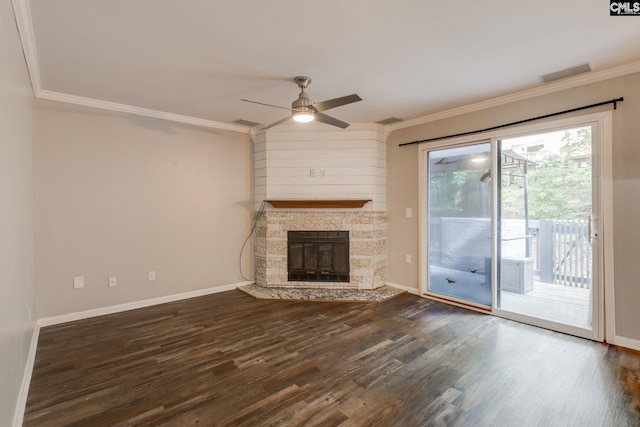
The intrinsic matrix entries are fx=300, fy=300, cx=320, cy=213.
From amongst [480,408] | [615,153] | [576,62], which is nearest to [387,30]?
[576,62]

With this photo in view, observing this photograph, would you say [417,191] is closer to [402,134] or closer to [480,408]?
[402,134]

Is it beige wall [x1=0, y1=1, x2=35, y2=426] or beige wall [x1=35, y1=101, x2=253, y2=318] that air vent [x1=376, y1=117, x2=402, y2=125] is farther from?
beige wall [x1=0, y1=1, x2=35, y2=426]

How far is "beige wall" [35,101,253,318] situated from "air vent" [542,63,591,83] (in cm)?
390

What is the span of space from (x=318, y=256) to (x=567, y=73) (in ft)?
11.6

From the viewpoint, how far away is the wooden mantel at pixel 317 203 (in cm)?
434

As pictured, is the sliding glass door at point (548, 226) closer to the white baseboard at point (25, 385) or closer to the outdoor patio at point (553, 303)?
the outdoor patio at point (553, 303)

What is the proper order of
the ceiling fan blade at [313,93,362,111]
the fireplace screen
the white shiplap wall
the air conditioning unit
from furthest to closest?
the fireplace screen, the white shiplap wall, the air conditioning unit, the ceiling fan blade at [313,93,362,111]

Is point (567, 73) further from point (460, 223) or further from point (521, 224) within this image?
point (460, 223)

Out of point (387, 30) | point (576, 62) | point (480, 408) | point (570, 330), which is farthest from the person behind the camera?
point (570, 330)

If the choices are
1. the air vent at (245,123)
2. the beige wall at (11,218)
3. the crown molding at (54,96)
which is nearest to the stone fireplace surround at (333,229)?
the air vent at (245,123)

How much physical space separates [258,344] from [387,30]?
282cm

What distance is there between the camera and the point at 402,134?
14.8 feet

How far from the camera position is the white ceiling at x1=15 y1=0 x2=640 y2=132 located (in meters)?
1.94

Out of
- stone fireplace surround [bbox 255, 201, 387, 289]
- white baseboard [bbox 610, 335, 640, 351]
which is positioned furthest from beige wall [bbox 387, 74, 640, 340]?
stone fireplace surround [bbox 255, 201, 387, 289]
